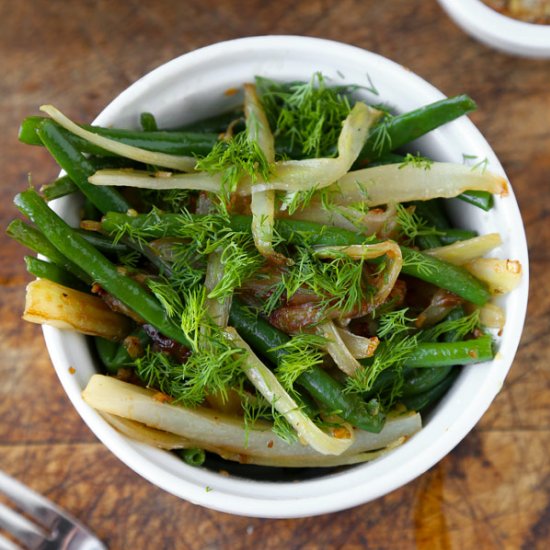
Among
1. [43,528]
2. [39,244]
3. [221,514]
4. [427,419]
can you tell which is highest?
[39,244]

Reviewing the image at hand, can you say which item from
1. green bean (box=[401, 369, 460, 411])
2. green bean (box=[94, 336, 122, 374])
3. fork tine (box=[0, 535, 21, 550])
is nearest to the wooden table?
fork tine (box=[0, 535, 21, 550])

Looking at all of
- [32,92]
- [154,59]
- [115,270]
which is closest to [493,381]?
[115,270]

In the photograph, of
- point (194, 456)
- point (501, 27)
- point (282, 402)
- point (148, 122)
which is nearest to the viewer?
point (282, 402)

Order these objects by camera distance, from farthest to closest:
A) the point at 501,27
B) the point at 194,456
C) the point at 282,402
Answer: the point at 501,27, the point at 194,456, the point at 282,402

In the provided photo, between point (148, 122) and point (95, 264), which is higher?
point (148, 122)

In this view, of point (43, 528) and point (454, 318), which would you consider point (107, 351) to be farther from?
point (454, 318)

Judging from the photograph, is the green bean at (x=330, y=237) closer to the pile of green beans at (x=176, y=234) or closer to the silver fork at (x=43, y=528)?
the pile of green beans at (x=176, y=234)

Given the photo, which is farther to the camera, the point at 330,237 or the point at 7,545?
the point at 7,545

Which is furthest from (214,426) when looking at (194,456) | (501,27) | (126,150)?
(501,27)

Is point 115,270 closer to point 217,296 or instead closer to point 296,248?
point 217,296
